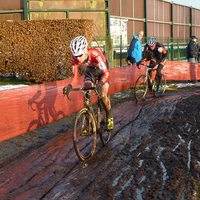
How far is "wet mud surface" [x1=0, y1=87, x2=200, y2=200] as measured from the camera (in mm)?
4035

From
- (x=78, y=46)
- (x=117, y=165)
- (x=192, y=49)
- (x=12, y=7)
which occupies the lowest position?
(x=117, y=165)

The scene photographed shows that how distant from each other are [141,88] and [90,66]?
5031 millimetres

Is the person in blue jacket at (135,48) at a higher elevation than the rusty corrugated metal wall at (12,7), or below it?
below

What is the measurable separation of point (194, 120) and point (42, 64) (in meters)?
7.76

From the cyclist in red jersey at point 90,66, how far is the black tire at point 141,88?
4.51 m

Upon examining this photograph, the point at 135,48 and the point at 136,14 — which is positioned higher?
the point at 136,14

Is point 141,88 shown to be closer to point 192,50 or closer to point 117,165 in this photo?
point 117,165

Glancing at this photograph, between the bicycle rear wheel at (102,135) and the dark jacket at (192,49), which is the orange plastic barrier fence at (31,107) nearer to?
the bicycle rear wheel at (102,135)

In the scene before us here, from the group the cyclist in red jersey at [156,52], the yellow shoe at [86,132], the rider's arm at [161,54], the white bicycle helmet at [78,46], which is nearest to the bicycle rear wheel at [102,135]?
the yellow shoe at [86,132]

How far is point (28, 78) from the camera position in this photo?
1398 cm

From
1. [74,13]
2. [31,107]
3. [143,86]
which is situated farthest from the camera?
[74,13]

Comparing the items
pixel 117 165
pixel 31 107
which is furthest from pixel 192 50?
pixel 117 165

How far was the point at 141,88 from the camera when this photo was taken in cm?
1086

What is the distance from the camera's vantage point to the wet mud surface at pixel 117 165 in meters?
4.04
